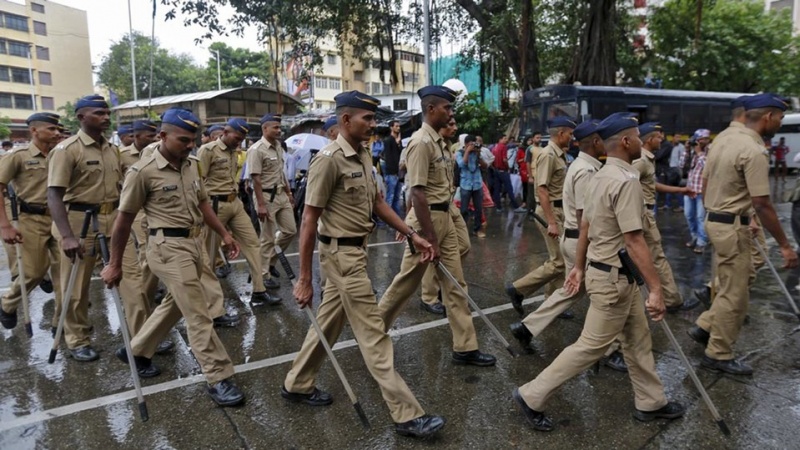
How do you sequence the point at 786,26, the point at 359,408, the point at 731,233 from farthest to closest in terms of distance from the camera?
the point at 786,26, the point at 731,233, the point at 359,408

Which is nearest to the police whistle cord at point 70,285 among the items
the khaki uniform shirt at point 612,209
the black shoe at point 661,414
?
the khaki uniform shirt at point 612,209

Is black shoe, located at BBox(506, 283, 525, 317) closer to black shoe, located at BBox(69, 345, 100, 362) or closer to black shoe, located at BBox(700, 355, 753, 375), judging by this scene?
black shoe, located at BBox(700, 355, 753, 375)

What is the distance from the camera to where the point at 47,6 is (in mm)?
48375

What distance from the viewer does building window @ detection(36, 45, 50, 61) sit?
4797 centimetres

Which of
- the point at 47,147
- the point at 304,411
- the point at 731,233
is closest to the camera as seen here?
A: the point at 304,411

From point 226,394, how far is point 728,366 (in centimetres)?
338

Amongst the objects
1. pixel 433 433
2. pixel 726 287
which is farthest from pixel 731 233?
pixel 433 433

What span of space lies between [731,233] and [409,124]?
40.9ft

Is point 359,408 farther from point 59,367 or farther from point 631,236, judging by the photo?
point 59,367

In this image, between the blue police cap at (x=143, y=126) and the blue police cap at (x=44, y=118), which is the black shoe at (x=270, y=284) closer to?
the blue police cap at (x=143, y=126)

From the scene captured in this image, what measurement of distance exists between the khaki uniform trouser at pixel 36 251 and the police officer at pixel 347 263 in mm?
2744

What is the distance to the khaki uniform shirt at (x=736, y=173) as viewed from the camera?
354 centimetres

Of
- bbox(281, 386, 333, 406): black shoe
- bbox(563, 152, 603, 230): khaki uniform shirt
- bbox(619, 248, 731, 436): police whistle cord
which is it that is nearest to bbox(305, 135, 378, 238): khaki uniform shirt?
bbox(281, 386, 333, 406): black shoe

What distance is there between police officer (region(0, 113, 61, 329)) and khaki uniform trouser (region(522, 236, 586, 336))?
12.9 ft
